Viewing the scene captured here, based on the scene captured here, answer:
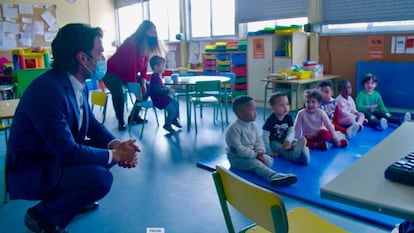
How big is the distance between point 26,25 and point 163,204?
7601 millimetres

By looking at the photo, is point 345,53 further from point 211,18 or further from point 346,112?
point 211,18

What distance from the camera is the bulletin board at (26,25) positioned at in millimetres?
8266

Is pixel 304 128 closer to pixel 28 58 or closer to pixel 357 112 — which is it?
pixel 357 112

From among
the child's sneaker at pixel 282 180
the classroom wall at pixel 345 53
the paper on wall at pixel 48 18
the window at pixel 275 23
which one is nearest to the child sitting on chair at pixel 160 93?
the child's sneaker at pixel 282 180

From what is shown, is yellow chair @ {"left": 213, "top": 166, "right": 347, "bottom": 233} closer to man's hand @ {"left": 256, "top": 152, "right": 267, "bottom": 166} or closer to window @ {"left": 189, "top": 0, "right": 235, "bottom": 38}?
man's hand @ {"left": 256, "top": 152, "right": 267, "bottom": 166}

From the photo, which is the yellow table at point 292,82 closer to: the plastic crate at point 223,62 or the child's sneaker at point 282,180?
the plastic crate at point 223,62

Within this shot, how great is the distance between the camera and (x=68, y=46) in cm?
196

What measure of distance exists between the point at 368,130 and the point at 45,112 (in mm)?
3760

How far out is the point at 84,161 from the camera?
1.90 m

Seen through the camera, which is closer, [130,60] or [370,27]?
[130,60]

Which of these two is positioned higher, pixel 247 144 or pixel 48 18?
pixel 48 18

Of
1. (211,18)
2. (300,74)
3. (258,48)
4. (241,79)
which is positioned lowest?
(241,79)

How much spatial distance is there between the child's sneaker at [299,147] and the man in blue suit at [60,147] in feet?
5.37

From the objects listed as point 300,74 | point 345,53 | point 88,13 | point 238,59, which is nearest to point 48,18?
point 88,13
